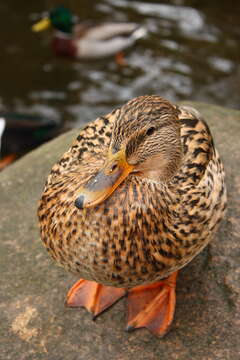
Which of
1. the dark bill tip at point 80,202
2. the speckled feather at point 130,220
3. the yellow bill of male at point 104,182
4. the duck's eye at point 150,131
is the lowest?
the speckled feather at point 130,220

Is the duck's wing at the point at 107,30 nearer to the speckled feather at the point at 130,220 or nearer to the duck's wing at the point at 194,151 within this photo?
the duck's wing at the point at 194,151

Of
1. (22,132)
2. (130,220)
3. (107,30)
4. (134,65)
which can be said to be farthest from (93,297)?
(107,30)

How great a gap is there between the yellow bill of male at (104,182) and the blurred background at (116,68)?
149 inches

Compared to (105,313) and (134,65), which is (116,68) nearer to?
(134,65)

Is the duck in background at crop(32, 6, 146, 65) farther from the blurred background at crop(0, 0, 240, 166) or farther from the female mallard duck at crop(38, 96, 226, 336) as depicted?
the female mallard duck at crop(38, 96, 226, 336)

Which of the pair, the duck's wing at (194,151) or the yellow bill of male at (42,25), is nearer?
the duck's wing at (194,151)

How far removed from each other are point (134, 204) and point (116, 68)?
18.6ft

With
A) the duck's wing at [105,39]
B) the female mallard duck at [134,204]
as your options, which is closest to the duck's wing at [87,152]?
the female mallard duck at [134,204]

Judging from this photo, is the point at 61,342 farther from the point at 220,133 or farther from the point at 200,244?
the point at 220,133

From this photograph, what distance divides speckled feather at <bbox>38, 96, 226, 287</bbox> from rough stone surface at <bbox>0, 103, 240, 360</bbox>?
0.39 m

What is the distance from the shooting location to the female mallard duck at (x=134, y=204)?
2127 millimetres

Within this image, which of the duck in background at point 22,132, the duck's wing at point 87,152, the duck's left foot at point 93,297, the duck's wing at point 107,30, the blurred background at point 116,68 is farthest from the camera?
the duck's wing at point 107,30

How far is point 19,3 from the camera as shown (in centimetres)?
848

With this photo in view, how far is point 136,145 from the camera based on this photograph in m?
2.13
